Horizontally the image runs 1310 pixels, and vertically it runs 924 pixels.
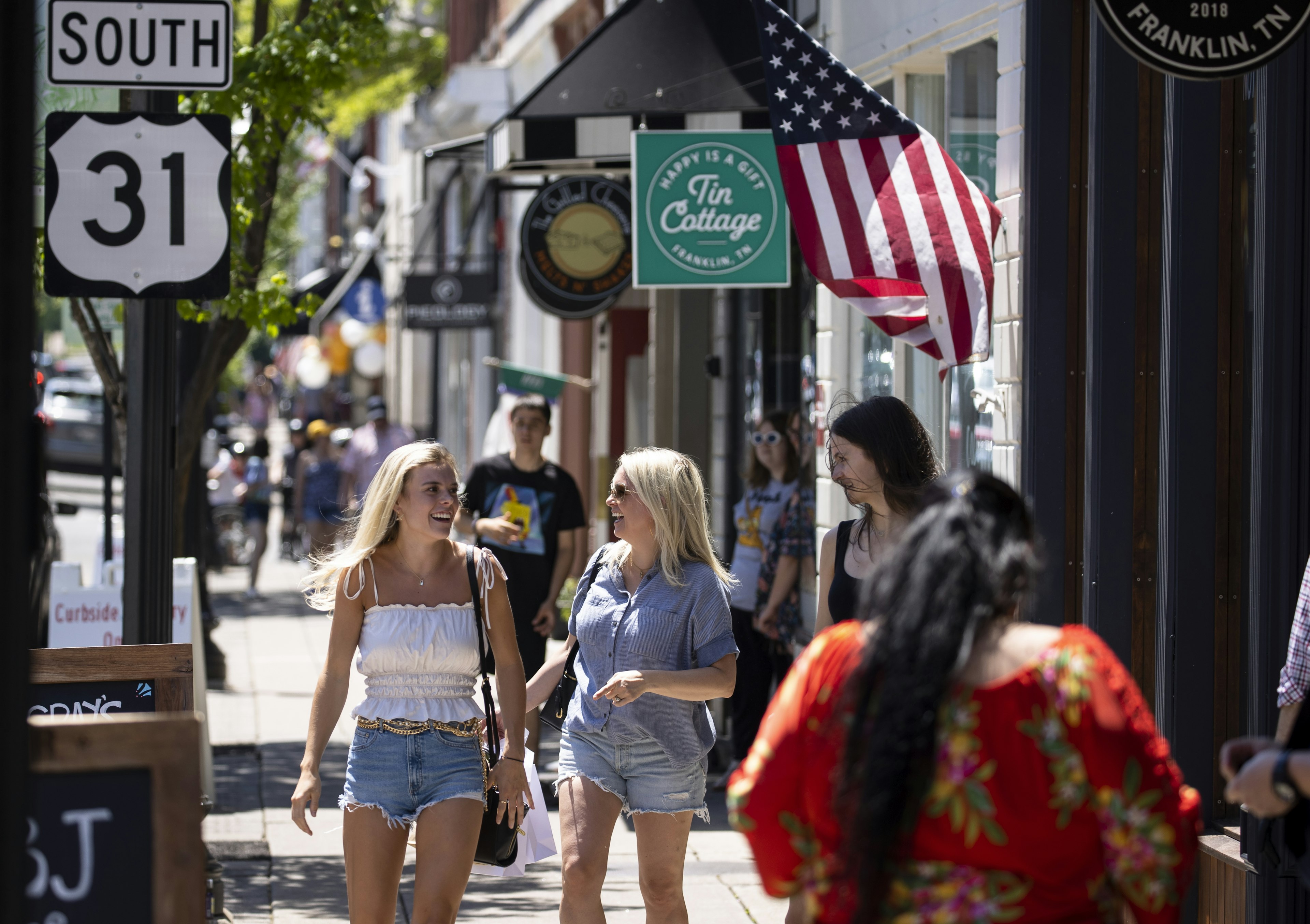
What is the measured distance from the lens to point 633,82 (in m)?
9.45

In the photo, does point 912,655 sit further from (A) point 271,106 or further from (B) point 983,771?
(A) point 271,106

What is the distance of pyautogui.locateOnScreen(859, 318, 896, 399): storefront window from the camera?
8461 millimetres

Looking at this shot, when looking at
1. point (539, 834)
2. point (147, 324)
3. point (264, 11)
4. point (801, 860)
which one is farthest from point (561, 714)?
point (264, 11)

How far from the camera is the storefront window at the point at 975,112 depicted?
7.41 metres

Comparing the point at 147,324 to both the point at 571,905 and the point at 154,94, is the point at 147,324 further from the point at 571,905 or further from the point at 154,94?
the point at 571,905

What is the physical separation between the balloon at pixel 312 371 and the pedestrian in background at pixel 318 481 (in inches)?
518

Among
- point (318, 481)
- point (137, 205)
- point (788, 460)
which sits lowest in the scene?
point (318, 481)

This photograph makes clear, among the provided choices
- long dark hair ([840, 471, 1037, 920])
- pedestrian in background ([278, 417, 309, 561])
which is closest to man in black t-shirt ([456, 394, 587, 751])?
long dark hair ([840, 471, 1037, 920])

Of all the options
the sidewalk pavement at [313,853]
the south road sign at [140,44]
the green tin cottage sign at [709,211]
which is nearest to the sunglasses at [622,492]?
the sidewalk pavement at [313,853]

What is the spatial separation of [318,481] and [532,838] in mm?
14430

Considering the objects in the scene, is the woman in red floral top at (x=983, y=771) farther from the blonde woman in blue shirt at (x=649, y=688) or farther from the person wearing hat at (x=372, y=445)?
the person wearing hat at (x=372, y=445)

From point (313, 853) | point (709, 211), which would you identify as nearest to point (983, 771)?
point (313, 853)

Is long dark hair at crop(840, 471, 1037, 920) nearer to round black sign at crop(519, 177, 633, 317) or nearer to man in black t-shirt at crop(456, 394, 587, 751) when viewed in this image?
man in black t-shirt at crop(456, 394, 587, 751)

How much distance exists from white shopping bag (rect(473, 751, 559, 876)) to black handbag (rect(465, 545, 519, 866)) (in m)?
0.02
